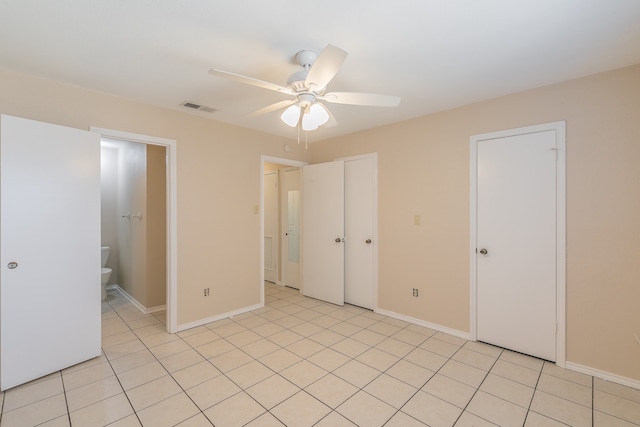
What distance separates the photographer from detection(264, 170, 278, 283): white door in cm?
523

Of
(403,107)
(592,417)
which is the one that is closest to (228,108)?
(403,107)

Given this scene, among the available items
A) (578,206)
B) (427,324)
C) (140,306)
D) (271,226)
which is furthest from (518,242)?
(140,306)

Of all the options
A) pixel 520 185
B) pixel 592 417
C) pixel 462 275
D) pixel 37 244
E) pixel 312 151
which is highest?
pixel 312 151

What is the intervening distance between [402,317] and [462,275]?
94cm

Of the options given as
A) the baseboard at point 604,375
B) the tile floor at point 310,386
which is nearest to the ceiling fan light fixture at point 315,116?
the tile floor at point 310,386

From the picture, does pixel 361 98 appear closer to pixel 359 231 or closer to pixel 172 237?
pixel 359 231

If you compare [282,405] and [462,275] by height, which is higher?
[462,275]

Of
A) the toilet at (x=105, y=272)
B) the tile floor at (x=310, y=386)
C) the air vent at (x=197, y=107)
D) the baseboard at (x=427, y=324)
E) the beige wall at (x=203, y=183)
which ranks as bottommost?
the tile floor at (x=310, y=386)

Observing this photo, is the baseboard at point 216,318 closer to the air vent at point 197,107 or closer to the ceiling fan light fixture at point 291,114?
the air vent at point 197,107

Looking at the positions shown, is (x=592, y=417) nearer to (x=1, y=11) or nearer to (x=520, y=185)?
(x=520, y=185)

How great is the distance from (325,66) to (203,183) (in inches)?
91.0

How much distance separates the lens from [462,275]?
302 cm

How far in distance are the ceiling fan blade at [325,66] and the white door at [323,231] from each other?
2269mm

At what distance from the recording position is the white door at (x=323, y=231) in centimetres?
407
